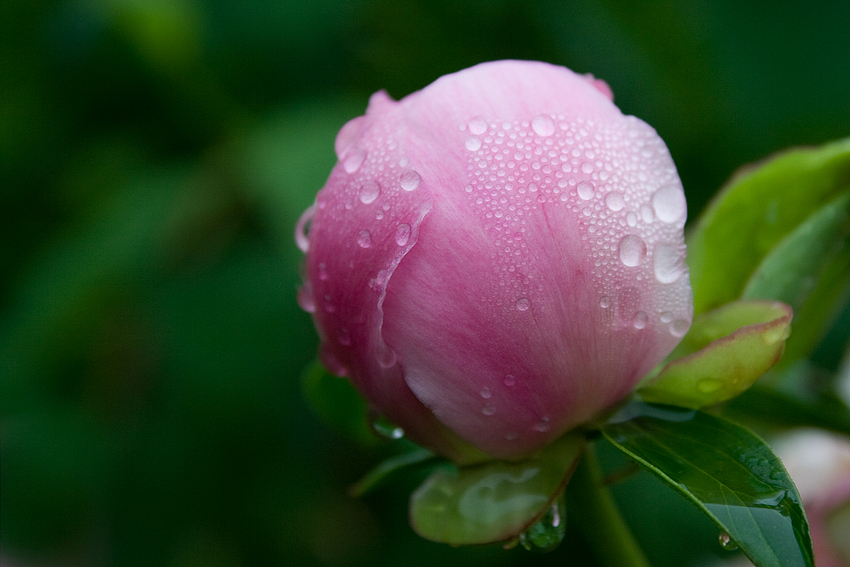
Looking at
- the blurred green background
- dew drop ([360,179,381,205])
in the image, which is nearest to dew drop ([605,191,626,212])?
dew drop ([360,179,381,205])

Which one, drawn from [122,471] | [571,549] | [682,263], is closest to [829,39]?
[571,549]

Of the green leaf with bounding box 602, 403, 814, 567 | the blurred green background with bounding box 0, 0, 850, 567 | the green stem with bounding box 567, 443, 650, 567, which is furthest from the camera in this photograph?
the blurred green background with bounding box 0, 0, 850, 567

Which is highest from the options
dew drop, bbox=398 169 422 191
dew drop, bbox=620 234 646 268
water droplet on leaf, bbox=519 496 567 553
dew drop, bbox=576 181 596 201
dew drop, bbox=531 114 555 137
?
dew drop, bbox=398 169 422 191

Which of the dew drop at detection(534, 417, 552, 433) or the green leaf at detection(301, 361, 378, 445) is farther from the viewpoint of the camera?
the green leaf at detection(301, 361, 378, 445)

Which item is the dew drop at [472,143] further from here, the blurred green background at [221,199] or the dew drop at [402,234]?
the blurred green background at [221,199]

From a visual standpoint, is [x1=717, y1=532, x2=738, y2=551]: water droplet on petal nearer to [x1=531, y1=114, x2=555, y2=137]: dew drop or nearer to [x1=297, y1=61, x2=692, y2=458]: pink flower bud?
[x1=297, y1=61, x2=692, y2=458]: pink flower bud

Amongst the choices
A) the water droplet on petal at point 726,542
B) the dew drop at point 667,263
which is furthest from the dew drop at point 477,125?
the water droplet on petal at point 726,542

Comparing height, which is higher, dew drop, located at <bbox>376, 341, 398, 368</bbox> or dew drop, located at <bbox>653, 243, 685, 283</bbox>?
dew drop, located at <bbox>376, 341, 398, 368</bbox>

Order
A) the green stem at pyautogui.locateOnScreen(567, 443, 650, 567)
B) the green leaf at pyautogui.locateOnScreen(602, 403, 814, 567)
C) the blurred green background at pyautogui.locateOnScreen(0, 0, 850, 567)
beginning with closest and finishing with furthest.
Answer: the green leaf at pyautogui.locateOnScreen(602, 403, 814, 567), the green stem at pyautogui.locateOnScreen(567, 443, 650, 567), the blurred green background at pyautogui.locateOnScreen(0, 0, 850, 567)
